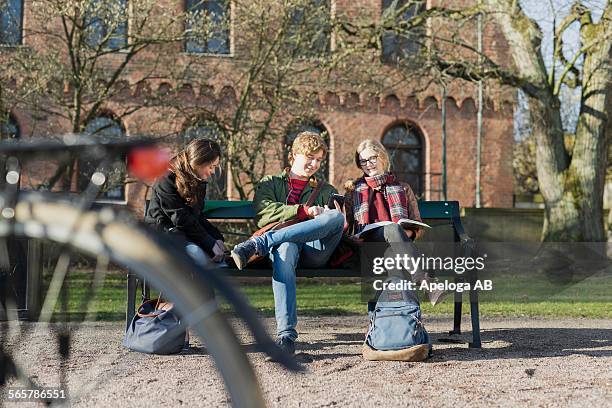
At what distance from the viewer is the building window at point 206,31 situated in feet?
52.0

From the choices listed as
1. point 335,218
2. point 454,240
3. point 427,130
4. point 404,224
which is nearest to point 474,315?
point 454,240

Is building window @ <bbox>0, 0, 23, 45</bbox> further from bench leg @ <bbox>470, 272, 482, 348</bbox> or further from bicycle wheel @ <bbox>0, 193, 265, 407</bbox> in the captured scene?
bicycle wheel @ <bbox>0, 193, 265, 407</bbox>

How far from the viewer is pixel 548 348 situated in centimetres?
611

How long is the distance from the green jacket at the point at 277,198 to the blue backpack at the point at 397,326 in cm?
94

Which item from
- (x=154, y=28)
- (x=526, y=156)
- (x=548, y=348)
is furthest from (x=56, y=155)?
(x=526, y=156)

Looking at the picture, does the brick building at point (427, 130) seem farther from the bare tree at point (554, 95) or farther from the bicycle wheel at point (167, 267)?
the bicycle wheel at point (167, 267)

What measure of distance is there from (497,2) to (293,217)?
1257 cm

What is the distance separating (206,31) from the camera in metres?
15.7

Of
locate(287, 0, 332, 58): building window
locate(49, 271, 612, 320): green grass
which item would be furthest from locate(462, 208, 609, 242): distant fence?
locate(287, 0, 332, 58): building window

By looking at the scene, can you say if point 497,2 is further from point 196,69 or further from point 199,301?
point 199,301

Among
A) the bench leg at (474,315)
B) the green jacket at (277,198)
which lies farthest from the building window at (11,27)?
the bench leg at (474,315)

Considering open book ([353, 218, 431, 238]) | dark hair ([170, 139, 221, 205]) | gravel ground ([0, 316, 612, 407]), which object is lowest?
gravel ground ([0, 316, 612, 407])

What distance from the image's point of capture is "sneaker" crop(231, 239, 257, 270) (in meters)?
5.43

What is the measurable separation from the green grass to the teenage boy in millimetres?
1007
